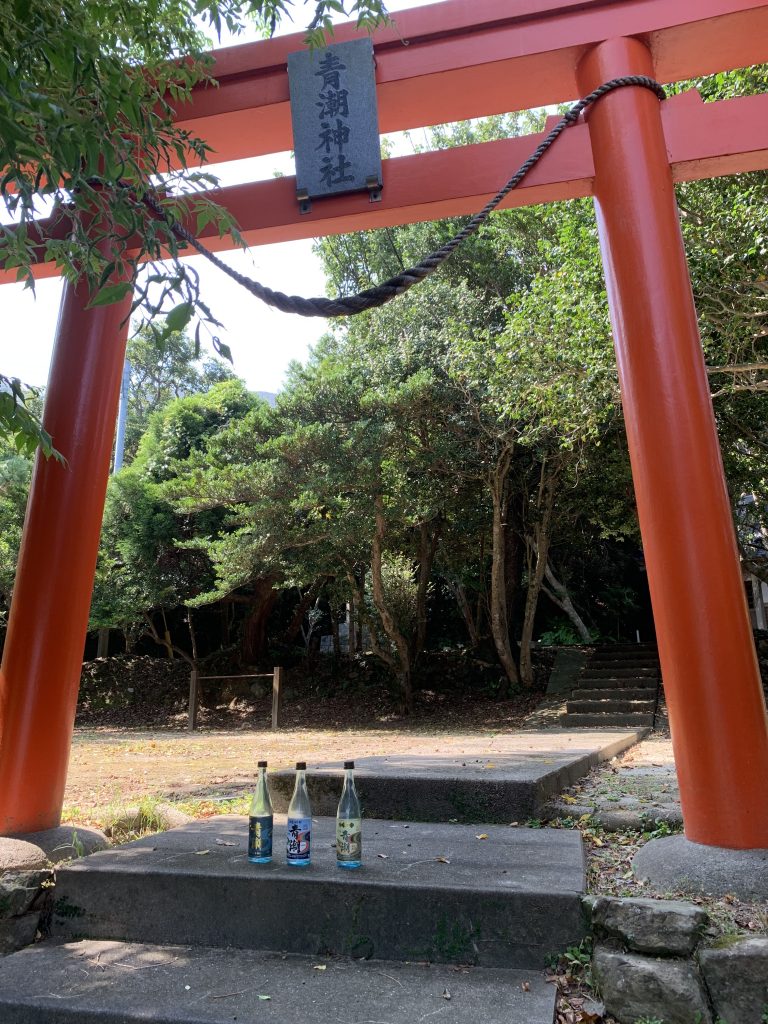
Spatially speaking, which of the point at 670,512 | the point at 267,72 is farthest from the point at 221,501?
the point at 670,512

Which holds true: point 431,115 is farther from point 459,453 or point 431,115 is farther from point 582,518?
point 582,518

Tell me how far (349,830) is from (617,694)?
29.1 ft

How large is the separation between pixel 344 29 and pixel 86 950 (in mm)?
4566

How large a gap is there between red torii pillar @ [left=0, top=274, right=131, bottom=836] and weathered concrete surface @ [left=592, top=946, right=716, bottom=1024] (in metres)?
2.52

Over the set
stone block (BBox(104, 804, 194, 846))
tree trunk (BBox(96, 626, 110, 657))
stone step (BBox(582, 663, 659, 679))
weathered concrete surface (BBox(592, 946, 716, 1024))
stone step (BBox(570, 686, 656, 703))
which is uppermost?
tree trunk (BBox(96, 626, 110, 657))

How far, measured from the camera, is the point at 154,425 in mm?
14836

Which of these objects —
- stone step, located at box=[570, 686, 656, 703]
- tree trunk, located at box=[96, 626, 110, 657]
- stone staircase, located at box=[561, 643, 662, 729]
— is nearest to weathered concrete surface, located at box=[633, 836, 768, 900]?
stone staircase, located at box=[561, 643, 662, 729]

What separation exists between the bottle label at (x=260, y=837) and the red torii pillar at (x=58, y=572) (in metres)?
1.21

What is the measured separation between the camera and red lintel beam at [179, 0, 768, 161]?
342 cm

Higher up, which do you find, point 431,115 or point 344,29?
point 344,29

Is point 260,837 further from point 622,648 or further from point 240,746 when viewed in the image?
point 622,648

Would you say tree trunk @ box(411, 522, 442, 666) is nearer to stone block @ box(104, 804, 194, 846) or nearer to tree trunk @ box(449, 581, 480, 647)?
tree trunk @ box(449, 581, 480, 647)

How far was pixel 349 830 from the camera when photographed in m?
2.50

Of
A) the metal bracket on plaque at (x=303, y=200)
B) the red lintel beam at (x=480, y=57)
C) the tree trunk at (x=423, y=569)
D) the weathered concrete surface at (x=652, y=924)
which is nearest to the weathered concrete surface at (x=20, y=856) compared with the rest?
the weathered concrete surface at (x=652, y=924)
